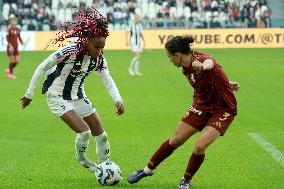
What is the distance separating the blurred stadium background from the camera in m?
11.1

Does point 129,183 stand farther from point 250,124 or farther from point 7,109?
Result: point 7,109

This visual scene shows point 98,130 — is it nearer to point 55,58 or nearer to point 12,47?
point 55,58

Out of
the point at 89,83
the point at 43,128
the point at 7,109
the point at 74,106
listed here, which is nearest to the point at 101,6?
the point at 89,83

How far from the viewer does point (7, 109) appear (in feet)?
63.8

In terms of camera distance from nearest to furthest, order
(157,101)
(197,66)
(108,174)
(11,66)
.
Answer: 1. (197,66)
2. (108,174)
3. (157,101)
4. (11,66)

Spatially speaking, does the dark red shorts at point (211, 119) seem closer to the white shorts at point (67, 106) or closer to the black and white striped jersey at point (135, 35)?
the white shorts at point (67, 106)

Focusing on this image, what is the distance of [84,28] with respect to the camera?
9.84 m

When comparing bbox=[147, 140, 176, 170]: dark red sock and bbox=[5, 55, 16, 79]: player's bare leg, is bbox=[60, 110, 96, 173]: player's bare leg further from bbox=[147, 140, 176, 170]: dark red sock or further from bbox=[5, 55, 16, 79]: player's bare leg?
bbox=[5, 55, 16, 79]: player's bare leg

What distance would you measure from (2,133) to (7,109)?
401 cm

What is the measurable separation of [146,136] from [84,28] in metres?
5.48

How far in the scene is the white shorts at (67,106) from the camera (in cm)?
1018

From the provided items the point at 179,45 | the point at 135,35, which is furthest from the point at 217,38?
the point at 179,45

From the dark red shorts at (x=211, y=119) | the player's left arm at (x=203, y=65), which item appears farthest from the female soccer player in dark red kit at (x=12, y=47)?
the player's left arm at (x=203, y=65)

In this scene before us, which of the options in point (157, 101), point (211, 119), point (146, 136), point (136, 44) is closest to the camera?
point (211, 119)
